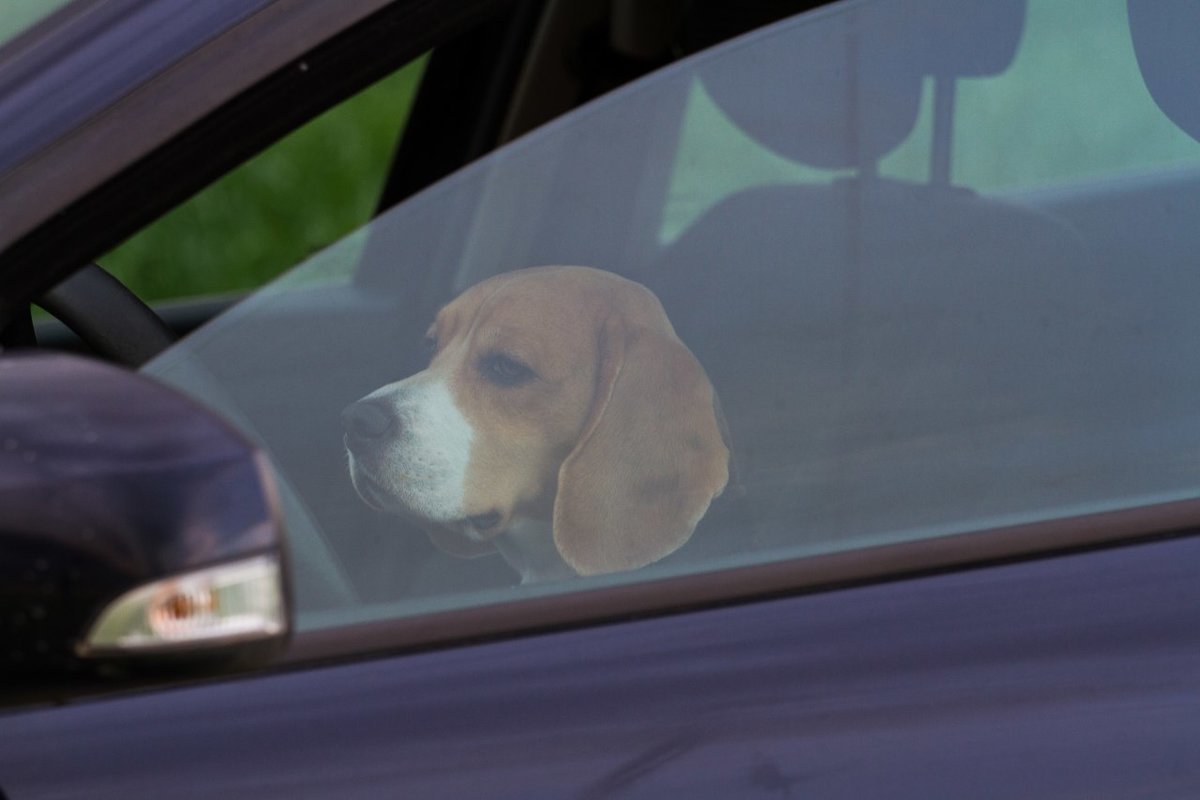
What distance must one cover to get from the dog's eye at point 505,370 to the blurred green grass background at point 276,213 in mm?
5042

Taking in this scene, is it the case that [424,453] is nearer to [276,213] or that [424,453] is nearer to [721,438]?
[721,438]

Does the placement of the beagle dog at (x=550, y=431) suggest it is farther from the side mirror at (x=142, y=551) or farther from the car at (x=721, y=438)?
the side mirror at (x=142, y=551)

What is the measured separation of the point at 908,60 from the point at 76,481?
0.89m

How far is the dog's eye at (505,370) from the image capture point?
1.53m

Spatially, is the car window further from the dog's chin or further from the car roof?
the car roof

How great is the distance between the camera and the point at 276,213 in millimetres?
7117

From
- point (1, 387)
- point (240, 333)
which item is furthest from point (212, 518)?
point (240, 333)

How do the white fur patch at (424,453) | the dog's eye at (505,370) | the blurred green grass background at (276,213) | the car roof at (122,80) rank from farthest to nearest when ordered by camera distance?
1. the blurred green grass background at (276,213)
2. the dog's eye at (505,370)
3. the white fur patch at (424,453)
4. the car roof at (122,80)

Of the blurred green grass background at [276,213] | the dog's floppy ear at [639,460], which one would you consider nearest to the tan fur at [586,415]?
the dog's floppy ear at [639,460]

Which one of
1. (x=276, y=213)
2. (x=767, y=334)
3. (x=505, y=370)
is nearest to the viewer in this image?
(x=767, y=334)

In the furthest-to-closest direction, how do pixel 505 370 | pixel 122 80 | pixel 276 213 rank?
1. pixel 276 213
2. pixel 505 370
3. pixel 122 80

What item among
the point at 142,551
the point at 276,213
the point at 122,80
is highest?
the point at 276,213

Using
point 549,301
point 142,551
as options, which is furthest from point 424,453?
point 142,551

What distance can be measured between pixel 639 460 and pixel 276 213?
19.5 ft
